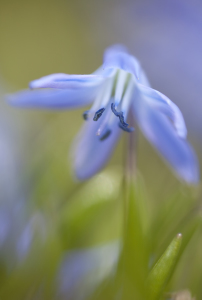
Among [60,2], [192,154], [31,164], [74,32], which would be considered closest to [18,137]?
[31,164]

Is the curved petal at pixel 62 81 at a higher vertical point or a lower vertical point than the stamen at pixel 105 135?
higher

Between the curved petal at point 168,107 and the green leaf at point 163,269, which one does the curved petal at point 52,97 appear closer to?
the curved petal at point 168,107

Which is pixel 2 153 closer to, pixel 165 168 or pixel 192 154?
pixel 192 154

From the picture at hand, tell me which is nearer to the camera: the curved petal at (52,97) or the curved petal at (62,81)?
the curved petal at (62,81)

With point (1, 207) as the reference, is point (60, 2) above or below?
above

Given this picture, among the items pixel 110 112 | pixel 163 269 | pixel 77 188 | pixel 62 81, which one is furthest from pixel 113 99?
pixel 77 188

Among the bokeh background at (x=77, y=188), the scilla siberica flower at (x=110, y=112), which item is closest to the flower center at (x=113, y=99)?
the scilla siberica flower at (x=110, y=112)
